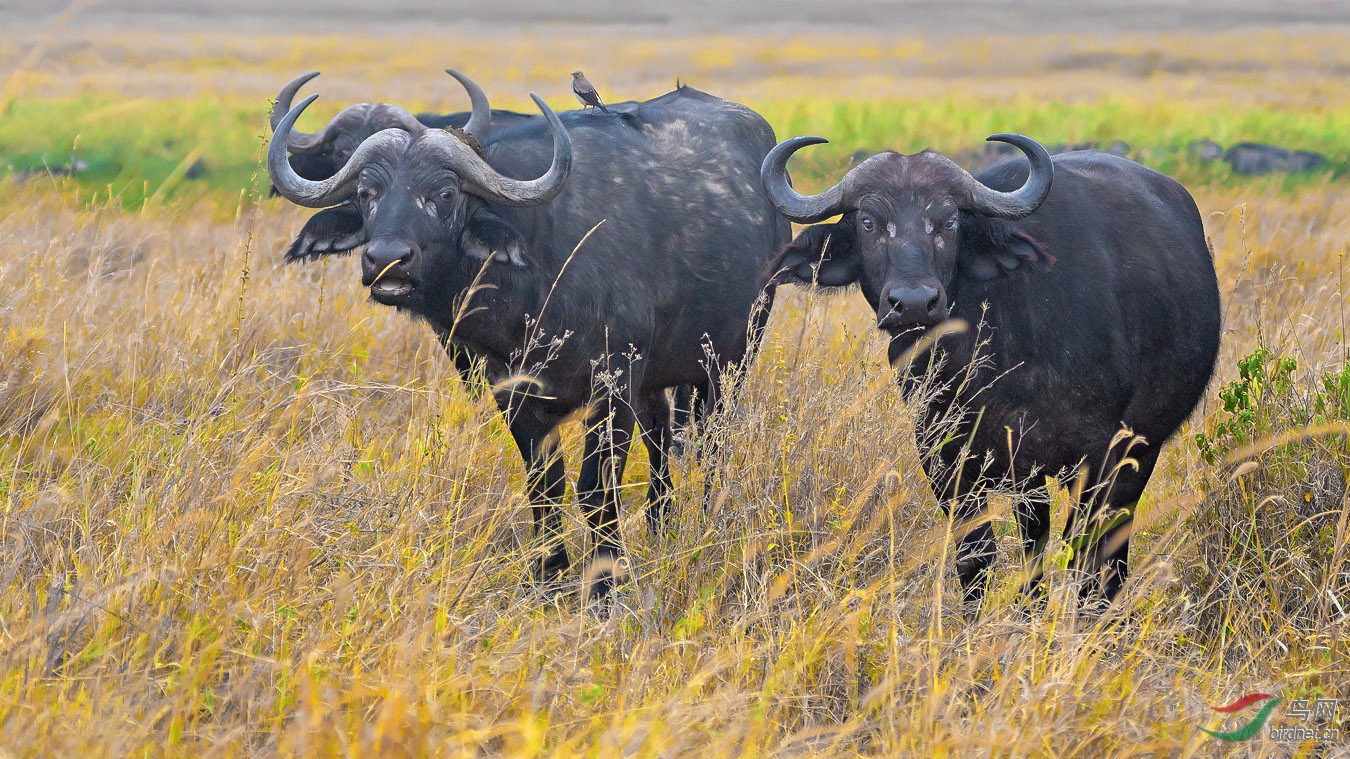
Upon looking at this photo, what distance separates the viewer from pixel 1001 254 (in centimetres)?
420

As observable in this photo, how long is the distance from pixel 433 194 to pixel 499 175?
27 cm

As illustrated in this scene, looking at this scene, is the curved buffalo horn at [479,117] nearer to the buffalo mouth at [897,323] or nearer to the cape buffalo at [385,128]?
the cape buffalo at [385,128]

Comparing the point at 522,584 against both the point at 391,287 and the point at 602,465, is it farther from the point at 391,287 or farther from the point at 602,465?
the point at 391,287

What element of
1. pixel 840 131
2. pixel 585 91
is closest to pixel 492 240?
pixel 585 91

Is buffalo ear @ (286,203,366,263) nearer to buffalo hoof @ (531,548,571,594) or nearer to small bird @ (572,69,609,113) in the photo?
small bird @ (572,69,609,113)

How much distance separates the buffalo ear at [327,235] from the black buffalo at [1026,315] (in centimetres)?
159

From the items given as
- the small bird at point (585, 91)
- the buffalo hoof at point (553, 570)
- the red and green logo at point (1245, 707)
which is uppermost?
the small bird at point (585, 91)

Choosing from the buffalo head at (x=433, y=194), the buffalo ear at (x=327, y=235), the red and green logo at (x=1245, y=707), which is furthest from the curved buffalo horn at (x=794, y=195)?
the red and green logo at (x=1245, y=707)

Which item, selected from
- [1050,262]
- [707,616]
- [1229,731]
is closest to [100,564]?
[707,616]

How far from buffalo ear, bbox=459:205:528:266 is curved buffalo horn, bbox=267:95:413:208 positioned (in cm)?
39

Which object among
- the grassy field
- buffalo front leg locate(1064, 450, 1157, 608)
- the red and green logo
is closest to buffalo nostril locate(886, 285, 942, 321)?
the grassy field

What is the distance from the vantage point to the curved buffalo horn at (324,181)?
14.8 feet

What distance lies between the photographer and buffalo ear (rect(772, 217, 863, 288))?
4.42 m

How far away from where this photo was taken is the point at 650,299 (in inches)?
196
